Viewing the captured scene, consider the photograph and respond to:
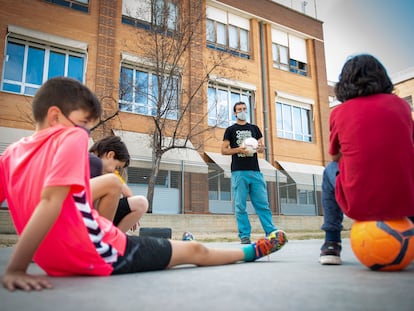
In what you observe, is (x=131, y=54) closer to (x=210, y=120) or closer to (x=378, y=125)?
(x=210, y=120)

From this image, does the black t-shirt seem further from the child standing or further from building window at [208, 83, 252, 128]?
→ building window at [208, 83, 252, 128]

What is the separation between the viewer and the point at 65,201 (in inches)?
58.5

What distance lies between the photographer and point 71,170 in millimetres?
1375

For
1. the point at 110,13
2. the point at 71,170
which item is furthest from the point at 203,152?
the point at 71,170

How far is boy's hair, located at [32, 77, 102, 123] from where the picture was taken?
5.23 ft

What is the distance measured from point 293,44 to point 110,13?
33.7 feet

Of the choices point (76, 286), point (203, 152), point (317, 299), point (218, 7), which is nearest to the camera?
point (317, 299)

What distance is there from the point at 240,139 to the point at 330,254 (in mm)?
3179

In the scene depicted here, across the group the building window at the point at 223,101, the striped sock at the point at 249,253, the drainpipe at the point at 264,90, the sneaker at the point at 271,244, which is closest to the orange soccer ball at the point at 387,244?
the sneaker at the point at 271,244

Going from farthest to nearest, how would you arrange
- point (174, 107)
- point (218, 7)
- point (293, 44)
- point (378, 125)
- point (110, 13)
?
point (293, 44) → point (218, 7) → point (110, 13) → point (174, 107) → point (378, 125)

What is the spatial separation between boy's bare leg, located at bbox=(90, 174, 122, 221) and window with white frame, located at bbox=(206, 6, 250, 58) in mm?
14588

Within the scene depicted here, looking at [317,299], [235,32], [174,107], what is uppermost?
[235,32]

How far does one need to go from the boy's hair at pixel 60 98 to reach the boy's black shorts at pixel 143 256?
71 centimetres

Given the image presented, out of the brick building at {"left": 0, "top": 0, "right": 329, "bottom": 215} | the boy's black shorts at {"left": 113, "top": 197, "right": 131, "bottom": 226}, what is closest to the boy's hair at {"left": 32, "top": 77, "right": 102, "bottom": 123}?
the boy's black shorts at {"left": 113, "top": 197, "right": 131, "bottom": 226}
